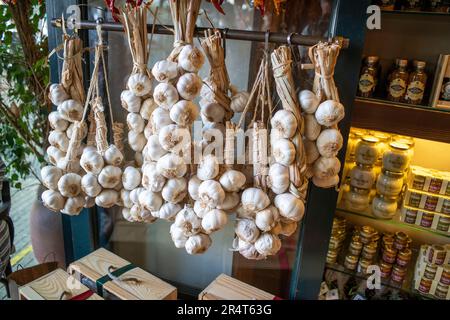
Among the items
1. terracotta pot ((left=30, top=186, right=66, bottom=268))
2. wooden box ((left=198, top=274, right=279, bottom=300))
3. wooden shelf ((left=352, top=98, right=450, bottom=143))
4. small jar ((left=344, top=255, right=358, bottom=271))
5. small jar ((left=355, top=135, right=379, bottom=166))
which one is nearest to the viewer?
wooden shelf ((left=352, top=98, right=450, bottom=143))

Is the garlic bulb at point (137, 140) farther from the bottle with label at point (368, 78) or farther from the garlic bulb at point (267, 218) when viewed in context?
the bottle with label at point (368, 78)

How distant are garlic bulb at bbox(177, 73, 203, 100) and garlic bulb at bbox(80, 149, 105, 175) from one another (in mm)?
310

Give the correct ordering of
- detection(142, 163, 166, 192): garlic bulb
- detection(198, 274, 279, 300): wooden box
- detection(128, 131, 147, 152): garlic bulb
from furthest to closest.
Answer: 1. detection(198, 274, 279, 300): wooden box
2. detection(128, 131, 147, 152): garlic bulb
3. detection(142, 163, 166, 192): garlic bulb

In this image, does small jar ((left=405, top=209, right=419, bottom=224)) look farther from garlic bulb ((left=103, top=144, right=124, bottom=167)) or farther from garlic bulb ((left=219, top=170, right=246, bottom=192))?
garlic bulb ((left=103, top=144, right=124, bottom=167))

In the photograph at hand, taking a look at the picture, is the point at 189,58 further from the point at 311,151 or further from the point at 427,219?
the point at 427,219

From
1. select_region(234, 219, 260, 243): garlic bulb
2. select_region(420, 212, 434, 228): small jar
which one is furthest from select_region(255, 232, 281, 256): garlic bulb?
select_region(420, 212, 434, 228): small jar

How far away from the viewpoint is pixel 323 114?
74 centimetres

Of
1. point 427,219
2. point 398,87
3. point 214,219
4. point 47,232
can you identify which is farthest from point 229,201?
point 47,232

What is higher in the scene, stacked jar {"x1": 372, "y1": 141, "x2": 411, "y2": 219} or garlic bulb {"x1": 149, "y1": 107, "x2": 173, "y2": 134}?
garlic bulb {"x1": 149, "y1": 107, "x2": 173, "y2": 134}

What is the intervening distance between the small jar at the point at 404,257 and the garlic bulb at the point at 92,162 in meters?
1.11

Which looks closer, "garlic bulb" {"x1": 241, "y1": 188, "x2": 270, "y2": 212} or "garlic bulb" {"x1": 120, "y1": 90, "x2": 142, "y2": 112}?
"garlic bulb" {"x1": 241, "y1": 188, "x2": 270, "y2": 212}

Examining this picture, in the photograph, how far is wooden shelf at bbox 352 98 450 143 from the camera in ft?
3.52

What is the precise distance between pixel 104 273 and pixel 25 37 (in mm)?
957
